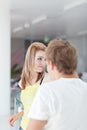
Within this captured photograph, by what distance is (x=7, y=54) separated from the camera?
718 centimetres

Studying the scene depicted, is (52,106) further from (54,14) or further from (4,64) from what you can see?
(54,14)

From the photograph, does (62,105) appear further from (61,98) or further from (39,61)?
(39,61)

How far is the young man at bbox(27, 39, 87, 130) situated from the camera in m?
1.34

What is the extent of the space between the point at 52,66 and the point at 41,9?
21.7ft

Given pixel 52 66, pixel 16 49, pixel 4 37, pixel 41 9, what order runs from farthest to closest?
pixel 16 49, pixel 41 9, pixel 4 37, pixel 52 66

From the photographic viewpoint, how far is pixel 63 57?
1.42 metres

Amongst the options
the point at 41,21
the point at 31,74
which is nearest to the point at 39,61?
the point at 31,74

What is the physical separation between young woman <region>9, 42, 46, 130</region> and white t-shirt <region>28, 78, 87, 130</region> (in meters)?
0.62

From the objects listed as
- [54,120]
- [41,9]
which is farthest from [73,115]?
[41,9]

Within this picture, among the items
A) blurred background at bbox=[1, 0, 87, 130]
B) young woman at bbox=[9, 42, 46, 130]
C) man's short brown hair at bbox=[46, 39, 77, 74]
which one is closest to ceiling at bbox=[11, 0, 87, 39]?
blurred background at bbox=[1, 0, 87, 130]

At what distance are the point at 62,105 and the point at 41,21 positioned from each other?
8.98 metres

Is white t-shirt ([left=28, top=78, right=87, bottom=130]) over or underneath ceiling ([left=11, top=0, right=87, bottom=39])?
underneath

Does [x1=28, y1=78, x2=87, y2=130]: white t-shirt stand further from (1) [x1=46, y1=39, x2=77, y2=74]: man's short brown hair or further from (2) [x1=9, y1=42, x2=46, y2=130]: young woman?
(2) [x1=9, y1=42, x2=46, y2=130]: young woman

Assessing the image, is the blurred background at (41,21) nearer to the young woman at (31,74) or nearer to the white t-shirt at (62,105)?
the young woman at (31,74)
